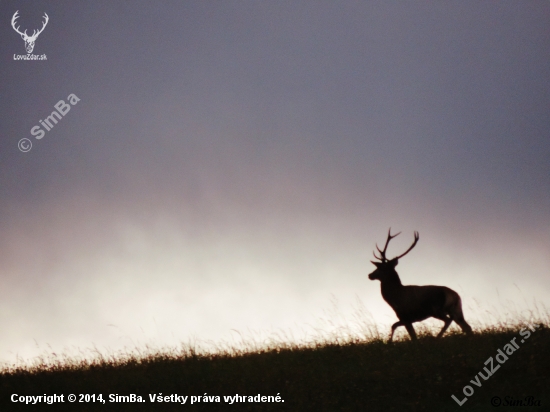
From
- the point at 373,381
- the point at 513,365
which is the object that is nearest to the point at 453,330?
the point at 513,365

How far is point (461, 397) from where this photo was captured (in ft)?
25.7

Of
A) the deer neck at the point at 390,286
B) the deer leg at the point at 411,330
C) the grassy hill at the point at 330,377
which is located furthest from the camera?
the deer neck at the point at 390,286

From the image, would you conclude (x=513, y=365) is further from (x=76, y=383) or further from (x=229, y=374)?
(x=76, y=383)

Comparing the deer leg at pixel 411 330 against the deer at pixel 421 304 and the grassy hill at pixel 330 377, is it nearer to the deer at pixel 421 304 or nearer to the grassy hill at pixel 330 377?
the deer at pixel 421 304

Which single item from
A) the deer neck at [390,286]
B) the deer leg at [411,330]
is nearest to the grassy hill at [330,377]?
the deer leg at [411,330]

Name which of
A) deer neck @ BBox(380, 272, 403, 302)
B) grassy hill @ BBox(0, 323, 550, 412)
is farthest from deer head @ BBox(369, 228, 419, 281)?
grassy hill @ BBox(0, 323, 550, 412)

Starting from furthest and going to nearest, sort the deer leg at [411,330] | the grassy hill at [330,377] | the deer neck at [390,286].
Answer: the deer neck at [390,286] < the deer leg at [411,330] < the grassy hill at [330,377]

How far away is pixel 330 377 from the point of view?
9.02 metres

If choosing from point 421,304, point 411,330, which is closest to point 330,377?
point 411,330

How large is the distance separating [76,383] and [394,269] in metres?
7.57

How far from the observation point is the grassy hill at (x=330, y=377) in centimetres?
799

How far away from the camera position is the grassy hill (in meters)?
7.99

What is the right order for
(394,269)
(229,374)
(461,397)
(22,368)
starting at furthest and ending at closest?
1. (394,269)
2. (22,368)
3. (229,374)
4. (461,397)

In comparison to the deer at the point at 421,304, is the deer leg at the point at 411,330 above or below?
below
